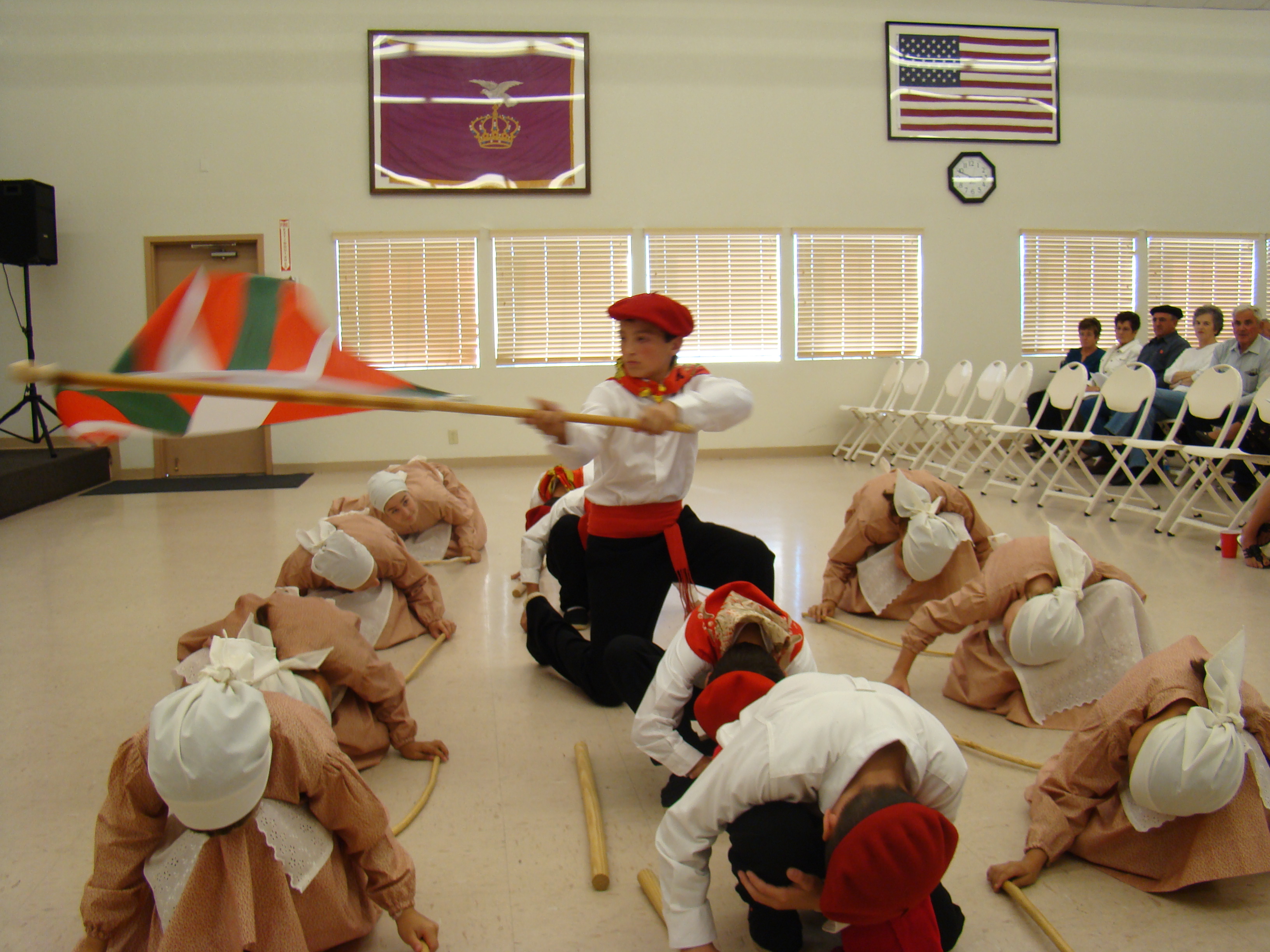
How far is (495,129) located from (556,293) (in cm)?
158

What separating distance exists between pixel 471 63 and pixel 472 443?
3.49 m

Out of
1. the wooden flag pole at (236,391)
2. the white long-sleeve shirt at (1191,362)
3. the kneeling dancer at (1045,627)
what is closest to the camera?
the wooden flag pole at (236,391)

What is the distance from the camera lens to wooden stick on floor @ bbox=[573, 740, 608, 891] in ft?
5.89

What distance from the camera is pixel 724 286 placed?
28.0 ft

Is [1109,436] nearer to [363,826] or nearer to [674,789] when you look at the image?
[674,789]

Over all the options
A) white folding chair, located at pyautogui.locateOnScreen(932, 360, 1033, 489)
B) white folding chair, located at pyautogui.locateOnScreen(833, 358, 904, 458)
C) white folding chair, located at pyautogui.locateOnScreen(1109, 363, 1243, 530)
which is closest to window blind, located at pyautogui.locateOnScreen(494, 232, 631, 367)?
white folding chair, located at pyautogui.locateOnScreen(833, 358, 904, 458)

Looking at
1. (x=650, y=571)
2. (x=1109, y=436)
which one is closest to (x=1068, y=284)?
(x=1109, y=436)

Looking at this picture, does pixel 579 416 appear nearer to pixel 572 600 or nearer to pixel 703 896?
pixel 703 896

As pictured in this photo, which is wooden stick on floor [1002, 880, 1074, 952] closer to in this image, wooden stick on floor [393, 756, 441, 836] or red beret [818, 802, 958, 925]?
red beret [818, 802, 958, 925]

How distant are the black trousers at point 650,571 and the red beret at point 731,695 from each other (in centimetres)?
92

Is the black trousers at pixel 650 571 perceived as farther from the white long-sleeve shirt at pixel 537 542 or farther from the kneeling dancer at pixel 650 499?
the white long-sleeve shirt at pixel 537 542

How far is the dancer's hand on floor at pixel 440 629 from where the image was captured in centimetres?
334

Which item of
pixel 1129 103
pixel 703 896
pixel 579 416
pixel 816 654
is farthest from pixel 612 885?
pixel 1129 103

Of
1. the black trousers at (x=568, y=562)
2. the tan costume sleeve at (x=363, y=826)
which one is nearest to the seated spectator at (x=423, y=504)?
the black trousers at (x=568, y=562)
